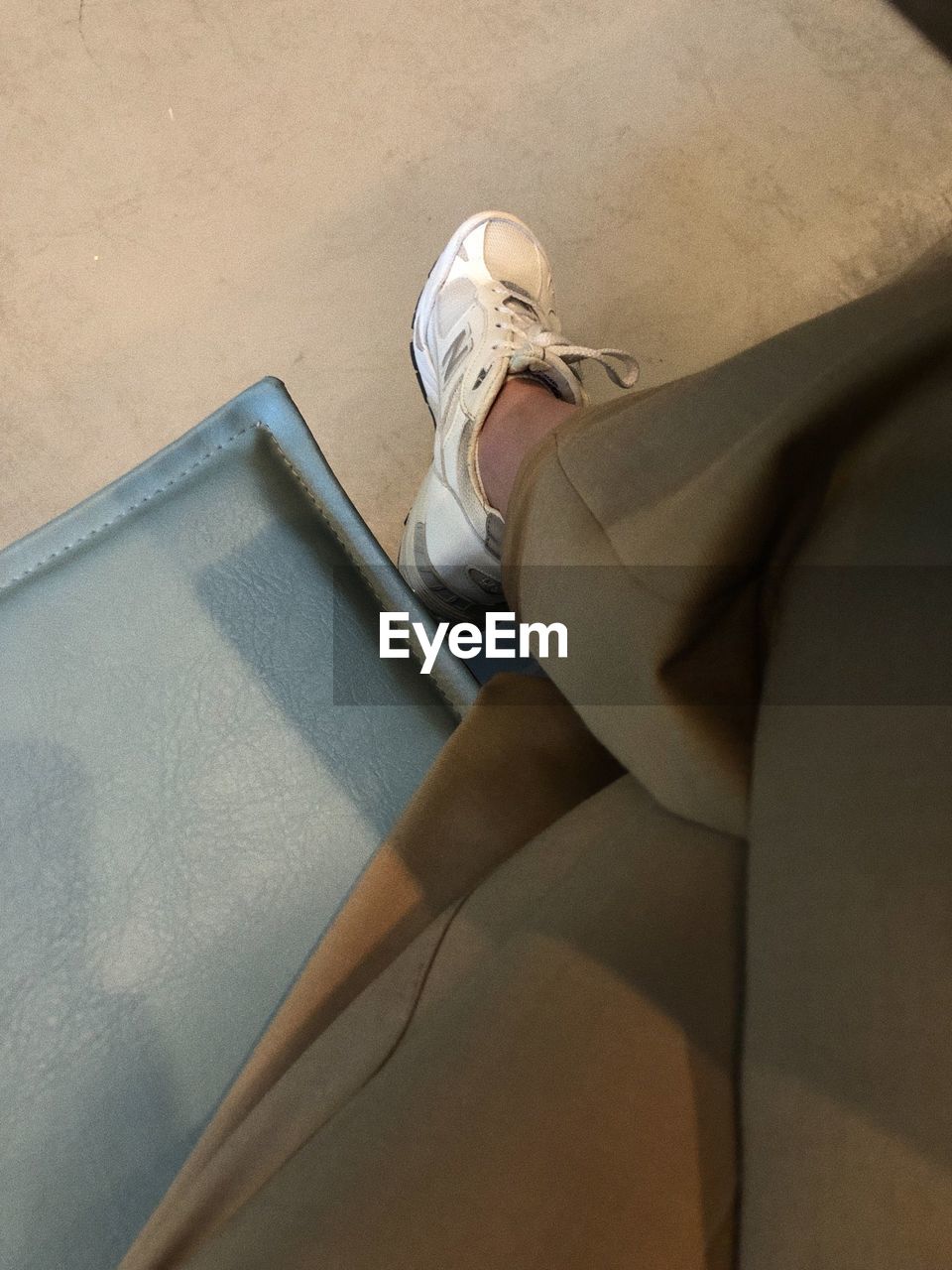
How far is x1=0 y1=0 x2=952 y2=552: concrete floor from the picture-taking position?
2.96 ft

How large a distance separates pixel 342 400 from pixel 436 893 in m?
0.62

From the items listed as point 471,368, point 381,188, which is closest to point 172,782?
point 471,368

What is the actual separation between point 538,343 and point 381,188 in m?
0.33

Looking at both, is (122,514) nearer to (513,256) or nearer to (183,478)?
(183,478)

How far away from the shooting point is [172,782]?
0.50 m

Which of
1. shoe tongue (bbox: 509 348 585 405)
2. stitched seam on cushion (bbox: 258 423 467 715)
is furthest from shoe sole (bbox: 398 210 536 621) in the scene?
stitched seam on cushion (bbox: 258 423 467 715)

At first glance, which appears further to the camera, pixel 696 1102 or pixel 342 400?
pixel 342 400

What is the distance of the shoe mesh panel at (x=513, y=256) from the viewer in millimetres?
834

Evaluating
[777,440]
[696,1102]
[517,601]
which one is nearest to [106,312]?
[517,601]

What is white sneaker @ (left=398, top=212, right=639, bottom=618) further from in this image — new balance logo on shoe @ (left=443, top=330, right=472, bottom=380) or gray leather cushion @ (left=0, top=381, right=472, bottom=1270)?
gray leather cushion @ (left=0, top=381, right=472, bottom=1270)

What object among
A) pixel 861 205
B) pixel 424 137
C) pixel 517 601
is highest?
pixel 424 137

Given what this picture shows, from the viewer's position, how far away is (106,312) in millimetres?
904

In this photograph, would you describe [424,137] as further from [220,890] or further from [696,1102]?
[696,1102]

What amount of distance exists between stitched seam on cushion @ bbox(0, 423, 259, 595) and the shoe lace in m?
0.28
